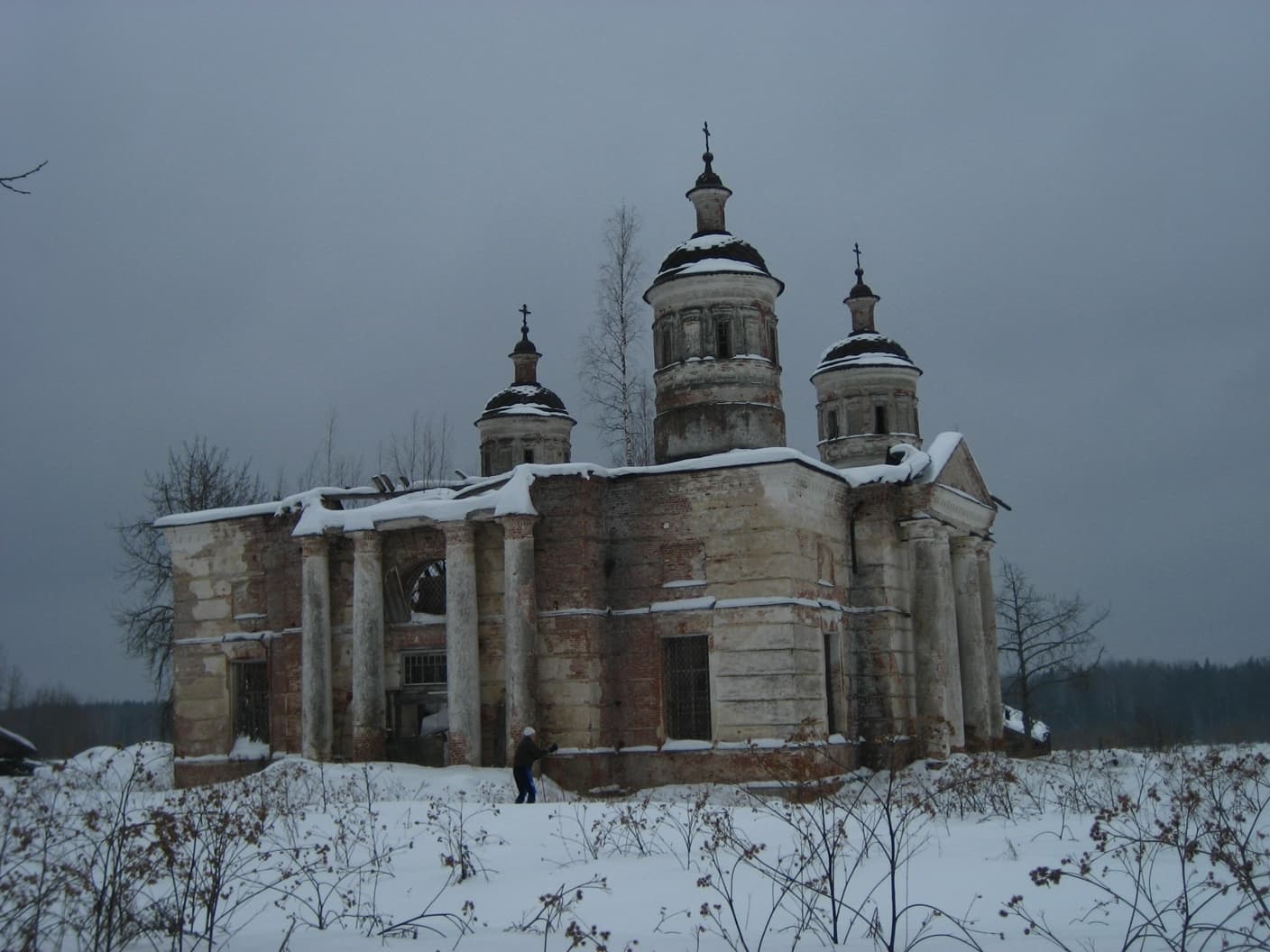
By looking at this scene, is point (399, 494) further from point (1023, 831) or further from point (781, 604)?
point (1023, 831)

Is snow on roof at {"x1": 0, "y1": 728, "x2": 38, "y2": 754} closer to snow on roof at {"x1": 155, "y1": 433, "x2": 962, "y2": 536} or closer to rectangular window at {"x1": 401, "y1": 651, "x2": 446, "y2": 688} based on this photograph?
snow on roof at {"x1": 155, "y1": 433, "x2": 962, "y2": 536}

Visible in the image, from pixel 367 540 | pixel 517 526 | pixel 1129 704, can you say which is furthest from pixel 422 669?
pixel 1129 704

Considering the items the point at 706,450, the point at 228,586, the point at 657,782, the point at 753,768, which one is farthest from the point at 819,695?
the point at 228,586

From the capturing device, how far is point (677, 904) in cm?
743

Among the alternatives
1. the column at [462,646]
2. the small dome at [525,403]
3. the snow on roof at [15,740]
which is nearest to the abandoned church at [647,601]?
the column at [462,646]

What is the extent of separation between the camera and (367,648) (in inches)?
796

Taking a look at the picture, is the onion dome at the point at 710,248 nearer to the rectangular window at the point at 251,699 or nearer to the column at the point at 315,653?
the column at the point at 315,653

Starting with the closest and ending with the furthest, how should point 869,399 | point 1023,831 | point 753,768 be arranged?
point 1023,831, point 753,768, point 869,399

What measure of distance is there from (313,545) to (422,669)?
277 centimetres

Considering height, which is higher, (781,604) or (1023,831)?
(781,604)

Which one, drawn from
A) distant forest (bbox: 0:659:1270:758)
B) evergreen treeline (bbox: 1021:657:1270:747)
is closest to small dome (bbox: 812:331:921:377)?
distant forest (bbox: 0:659:1270:758)

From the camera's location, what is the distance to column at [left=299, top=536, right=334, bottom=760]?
2047 centimetres

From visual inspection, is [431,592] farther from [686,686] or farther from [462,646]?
[686,686]

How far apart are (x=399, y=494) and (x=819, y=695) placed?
8.62 metres
